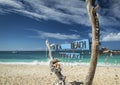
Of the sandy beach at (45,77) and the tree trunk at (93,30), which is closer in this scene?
the tree trunk at (93,30)

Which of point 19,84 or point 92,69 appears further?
point 19,84

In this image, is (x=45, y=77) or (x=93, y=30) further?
(x=45, y=77)

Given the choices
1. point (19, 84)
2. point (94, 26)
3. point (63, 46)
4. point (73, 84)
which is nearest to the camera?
point (94, 26)

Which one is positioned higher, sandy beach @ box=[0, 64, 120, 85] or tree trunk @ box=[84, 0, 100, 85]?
tree trunk @ box=[84, 0, 100, 85]

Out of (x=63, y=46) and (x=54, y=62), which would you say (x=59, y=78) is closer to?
(x=54, y=62)

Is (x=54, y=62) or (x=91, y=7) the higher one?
(x=91, y=7)

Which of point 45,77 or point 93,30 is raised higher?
point 93,30

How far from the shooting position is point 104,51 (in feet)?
16.5

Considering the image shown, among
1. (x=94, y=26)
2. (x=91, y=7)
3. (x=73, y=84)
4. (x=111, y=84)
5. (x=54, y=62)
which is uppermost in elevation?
(x=91, y=7)

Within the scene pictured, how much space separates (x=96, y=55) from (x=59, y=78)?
1023mm

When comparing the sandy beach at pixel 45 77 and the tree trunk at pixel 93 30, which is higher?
the tree trunk at pixel 93 30

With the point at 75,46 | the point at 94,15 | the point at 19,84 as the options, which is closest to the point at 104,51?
the point at 94,15

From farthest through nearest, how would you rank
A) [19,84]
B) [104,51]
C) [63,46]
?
[19,84], [63,46], [104,51]

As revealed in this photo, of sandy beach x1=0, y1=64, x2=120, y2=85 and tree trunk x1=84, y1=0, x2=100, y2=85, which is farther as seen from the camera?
sandy beach x1=0, y1=64, x2=120, y2=85
